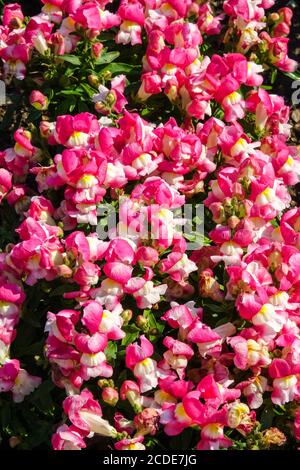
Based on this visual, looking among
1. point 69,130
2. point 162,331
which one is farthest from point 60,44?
point 162,331

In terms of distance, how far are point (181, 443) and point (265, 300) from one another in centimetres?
53

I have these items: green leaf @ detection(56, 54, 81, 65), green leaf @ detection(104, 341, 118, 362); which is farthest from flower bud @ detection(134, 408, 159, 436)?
green leaf @ detection(56, 54, 81, 65)

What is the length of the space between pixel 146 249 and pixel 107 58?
106 centimetres

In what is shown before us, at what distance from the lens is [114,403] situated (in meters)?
2.60

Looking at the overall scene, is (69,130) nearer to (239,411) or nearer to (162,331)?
(162,331)

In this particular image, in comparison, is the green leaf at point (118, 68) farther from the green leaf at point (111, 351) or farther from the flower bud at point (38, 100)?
the green leaf at point (111, 351)

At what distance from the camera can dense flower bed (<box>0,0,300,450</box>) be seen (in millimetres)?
2584

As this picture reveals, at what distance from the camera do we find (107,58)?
338cm

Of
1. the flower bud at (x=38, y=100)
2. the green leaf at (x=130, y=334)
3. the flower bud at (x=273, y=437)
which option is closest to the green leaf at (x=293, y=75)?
the flower bud at (x=38, y=100)

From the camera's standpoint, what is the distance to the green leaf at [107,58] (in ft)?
11.1

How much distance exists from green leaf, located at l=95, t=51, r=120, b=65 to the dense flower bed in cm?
1

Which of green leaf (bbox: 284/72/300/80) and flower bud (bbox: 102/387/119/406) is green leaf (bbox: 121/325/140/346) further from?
green leaf (bbox: 284/72/300/80)

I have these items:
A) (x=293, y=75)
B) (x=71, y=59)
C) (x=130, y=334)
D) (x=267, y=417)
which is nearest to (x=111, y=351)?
(x=130, y=334)

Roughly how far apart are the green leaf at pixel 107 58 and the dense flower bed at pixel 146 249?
13 millimetres
